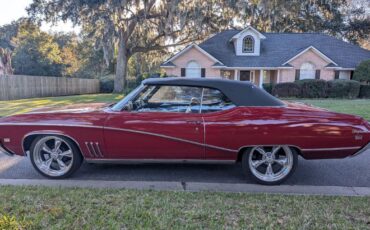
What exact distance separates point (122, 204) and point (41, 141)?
1.76 m

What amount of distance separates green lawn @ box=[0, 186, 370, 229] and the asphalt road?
2.17 ft

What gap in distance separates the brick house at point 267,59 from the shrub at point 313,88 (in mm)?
4161

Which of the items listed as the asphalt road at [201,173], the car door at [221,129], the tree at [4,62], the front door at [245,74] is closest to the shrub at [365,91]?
the front door at [245,74]

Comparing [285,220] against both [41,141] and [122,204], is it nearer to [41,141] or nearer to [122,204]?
[122,204]

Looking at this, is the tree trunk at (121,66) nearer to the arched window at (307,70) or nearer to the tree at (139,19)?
the tree at (139,19)

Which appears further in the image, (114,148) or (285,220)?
(114,148)

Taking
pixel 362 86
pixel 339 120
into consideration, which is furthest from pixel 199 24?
pixel 339 120

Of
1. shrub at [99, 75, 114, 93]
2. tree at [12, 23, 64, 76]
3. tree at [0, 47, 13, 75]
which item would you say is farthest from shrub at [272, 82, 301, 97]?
tree at [12, 23, 64, 76]

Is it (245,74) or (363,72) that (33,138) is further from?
(363,72)

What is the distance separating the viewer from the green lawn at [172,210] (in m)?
2.82

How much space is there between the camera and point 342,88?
18.6 metres

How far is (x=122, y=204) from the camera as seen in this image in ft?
10.6

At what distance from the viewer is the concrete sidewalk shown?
381cm

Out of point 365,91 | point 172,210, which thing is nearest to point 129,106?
point 172,210
